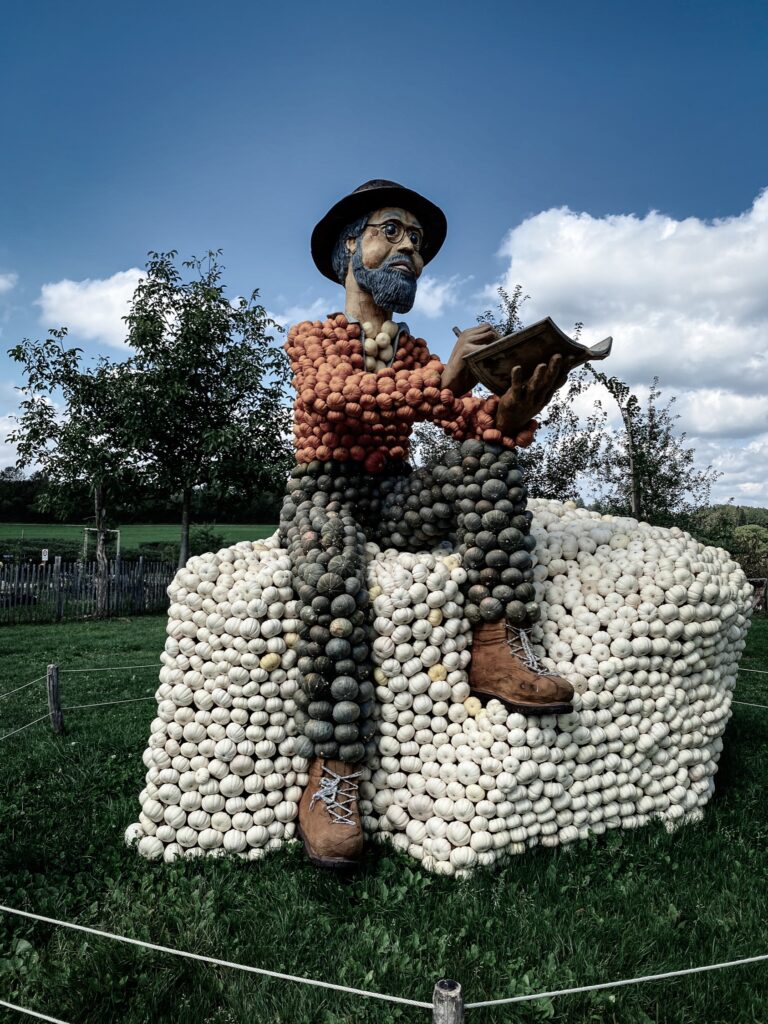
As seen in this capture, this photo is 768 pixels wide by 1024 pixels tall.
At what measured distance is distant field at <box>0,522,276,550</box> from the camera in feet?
76.1

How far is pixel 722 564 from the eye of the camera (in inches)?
147

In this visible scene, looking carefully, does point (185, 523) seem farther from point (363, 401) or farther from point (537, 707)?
point (537, 707)

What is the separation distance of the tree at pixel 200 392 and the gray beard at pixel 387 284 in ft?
24.2

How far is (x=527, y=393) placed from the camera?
2.97 metres

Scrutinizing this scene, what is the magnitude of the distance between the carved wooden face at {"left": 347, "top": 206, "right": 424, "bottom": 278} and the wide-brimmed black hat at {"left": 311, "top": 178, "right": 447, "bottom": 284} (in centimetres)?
5

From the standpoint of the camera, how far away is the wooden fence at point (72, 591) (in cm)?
1134

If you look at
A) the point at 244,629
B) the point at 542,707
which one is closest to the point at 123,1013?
the point at 244,629

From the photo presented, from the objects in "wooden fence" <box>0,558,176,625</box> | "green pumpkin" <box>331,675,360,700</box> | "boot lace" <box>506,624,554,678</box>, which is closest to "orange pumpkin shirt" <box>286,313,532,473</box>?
"boot lace" <box>506,624,554,678</box>

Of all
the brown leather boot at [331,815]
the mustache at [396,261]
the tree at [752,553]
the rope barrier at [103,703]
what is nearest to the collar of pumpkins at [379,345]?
the mustache at [396,261]

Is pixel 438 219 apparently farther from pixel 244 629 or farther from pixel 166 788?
pixel 166 788

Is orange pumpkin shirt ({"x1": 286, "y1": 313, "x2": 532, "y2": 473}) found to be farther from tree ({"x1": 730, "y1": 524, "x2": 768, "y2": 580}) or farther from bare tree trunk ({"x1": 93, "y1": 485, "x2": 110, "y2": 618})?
tree ({"x1": 730, "y1": 524, "x2": 768, "y2": 580})

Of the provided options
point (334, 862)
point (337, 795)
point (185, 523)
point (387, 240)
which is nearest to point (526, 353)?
point (387, 240)

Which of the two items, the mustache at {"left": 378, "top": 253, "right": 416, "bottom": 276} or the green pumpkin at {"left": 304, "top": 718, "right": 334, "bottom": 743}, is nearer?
the green pumpkin at {"left": 304, "top": 718, "right": 334, "bottom": 743}

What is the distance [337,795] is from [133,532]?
26.7 m
